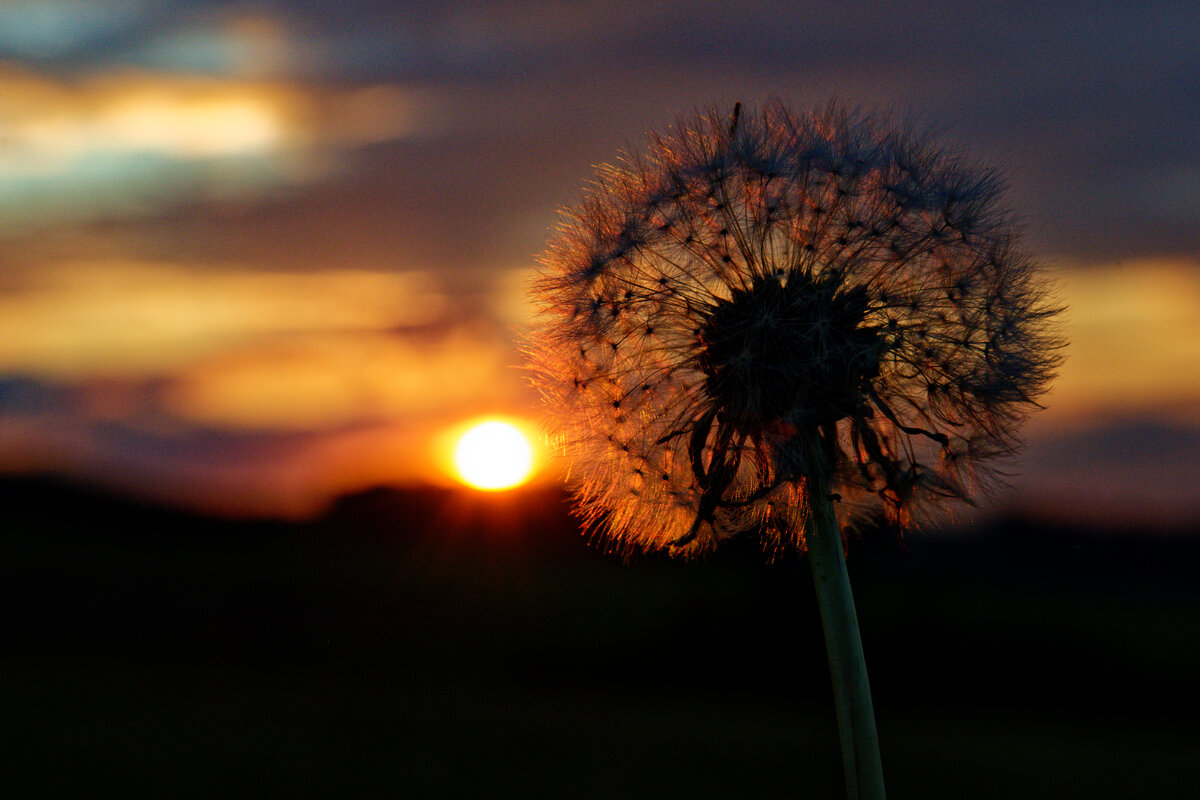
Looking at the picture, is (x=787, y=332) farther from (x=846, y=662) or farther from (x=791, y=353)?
(x=846, y=662)

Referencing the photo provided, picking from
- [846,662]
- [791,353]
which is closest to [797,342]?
[791,353]

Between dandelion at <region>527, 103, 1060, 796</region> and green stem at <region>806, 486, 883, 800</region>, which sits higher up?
dandelion at <region>527, 103, 1060, 796</region>

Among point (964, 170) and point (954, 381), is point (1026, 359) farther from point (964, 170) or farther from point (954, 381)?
point (964, 170)

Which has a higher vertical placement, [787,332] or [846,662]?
[787,332]

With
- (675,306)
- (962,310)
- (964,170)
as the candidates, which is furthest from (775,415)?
(964,170)

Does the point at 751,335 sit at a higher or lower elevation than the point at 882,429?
higher
